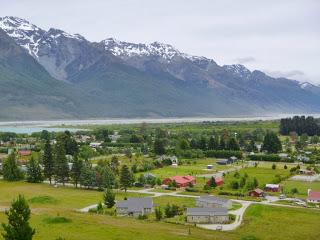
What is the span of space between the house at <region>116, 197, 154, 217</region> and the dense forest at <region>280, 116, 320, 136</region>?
13261 cm

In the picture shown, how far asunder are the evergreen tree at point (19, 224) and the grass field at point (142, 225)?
13.6 m

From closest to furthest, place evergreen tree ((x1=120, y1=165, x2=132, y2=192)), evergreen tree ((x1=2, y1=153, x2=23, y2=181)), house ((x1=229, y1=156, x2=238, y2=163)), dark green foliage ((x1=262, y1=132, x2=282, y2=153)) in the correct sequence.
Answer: evergreen tree ((x1=120, y1=165, x2=132, y2=192)), evergreen tree ((x1=2, y1=153, x2=23, y2=181)), house ((x1=229, y1=156, x2=238, y2=163)), dark green foliage ((x1=262, y1=132, x2=282, y2=153))

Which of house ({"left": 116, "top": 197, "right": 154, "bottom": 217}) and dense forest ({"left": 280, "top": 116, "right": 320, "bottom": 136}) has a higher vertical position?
dense forest ({"left": 280, "top": 116, "right": 320, "bottom": 136})

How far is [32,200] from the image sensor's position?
7331 cm

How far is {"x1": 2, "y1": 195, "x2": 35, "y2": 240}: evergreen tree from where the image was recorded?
37.6 meters

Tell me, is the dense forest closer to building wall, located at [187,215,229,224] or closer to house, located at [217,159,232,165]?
house, located at [217,159,232,165]

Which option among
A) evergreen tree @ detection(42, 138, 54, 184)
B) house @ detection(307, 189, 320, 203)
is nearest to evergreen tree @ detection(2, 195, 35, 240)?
house @ detection(307, 189, 320, 203)

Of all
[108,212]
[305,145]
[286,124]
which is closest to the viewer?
[108,212]

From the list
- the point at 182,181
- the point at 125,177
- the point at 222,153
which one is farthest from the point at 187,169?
the point at 125,177

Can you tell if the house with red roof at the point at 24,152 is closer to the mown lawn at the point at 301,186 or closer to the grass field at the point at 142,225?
the grass field at the point at 142,225

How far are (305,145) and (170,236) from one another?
10552 centimetres

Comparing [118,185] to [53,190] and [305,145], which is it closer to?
A: [53,190]

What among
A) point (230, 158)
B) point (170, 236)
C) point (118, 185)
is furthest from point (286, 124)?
point (170, 236)

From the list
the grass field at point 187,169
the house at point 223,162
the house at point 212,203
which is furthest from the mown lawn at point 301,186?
the house at point 223,162
